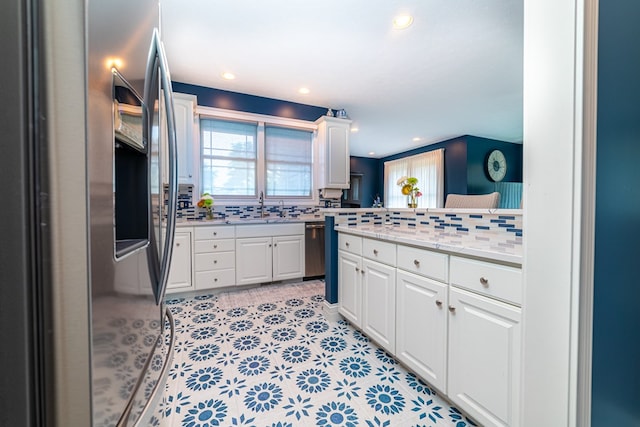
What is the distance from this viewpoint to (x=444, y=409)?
1.31 meters

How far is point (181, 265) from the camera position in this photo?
2750 mm

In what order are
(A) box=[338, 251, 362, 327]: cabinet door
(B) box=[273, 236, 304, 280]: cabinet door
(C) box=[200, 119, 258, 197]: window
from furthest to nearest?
(C) box=[200, 119, 258, 197]: window, (B) box=[273, 236, 304, 280]: cabinet door, (A) box=[338, 251, 362, 327]: cabinet door

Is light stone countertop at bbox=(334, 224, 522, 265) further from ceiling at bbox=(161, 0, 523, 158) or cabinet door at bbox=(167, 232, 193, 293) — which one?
cabinet door at bbox=(167, 232, 193, 293)

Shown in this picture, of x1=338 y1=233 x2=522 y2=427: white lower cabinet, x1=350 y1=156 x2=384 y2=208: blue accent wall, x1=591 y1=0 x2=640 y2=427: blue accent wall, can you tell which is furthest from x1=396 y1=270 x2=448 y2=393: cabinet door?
x1=350 y1=156 x2=384 y2=208: blue accent wall

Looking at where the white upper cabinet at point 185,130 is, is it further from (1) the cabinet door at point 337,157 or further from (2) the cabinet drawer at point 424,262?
(2) the cabinet drawer at point 424,262

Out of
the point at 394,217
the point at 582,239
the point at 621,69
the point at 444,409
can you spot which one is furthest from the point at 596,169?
the point at 394,217

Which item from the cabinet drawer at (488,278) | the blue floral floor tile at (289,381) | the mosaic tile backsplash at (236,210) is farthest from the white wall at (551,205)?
the mosaic tile backsplash at (236,210)

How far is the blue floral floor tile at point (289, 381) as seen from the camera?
126 cm

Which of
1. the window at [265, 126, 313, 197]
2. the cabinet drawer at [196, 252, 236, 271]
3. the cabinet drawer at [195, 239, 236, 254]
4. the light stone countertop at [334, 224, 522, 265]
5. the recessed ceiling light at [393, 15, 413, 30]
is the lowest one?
the cabinet drawer at [196, 252, 236, 271]

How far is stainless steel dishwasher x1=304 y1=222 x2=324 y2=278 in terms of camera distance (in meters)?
3.41

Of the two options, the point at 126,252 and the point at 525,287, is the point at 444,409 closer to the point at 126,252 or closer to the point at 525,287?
the point at 525,287

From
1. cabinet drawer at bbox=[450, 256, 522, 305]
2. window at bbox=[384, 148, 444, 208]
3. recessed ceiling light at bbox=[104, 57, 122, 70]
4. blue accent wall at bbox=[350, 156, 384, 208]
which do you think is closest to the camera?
recessed ceiling light at bbox=[104, 57, 122, 70]

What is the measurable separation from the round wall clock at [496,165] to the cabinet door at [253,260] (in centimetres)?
543

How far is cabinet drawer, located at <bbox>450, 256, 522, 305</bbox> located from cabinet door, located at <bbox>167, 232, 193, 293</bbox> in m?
2.61
